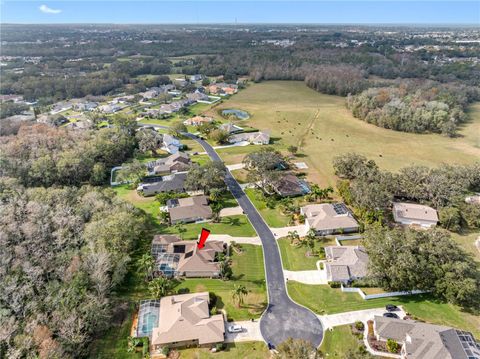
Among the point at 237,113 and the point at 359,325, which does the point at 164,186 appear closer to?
the point at 359,325

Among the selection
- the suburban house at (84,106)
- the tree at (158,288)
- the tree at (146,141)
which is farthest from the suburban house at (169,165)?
the suburban house at (84,106)

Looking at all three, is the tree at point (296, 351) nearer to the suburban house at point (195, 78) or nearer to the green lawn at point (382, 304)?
the green lawn at point (382, 304)

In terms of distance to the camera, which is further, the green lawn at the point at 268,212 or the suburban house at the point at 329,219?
the green lawn at the point at 268,212

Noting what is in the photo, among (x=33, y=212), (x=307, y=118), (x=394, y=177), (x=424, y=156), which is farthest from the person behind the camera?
(x=307, y=118)

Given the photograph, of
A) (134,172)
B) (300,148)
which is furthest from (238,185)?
(300,148)

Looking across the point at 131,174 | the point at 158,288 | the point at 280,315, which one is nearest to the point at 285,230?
the point at 280,315

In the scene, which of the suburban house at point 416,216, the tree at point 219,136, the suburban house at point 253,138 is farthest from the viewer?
the suburban house at point 253,138

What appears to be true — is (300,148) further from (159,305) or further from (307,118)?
(159,305)
